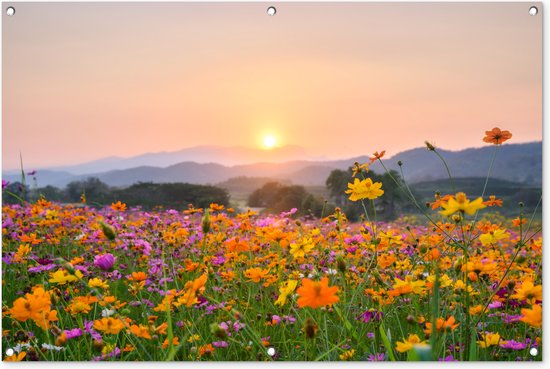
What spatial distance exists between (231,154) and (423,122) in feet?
2.48

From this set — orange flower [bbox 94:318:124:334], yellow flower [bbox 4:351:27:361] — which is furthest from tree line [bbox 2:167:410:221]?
orange flower [bbox 94:318:124:334]

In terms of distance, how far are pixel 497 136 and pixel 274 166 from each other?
2.72ft

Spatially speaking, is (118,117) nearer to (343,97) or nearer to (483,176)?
(343,97)

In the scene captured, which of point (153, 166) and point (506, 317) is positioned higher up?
point (153, 166)

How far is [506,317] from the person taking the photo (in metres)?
1.58

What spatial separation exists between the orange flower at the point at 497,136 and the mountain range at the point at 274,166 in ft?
0.50

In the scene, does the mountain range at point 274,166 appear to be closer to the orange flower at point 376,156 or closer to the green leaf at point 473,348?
the orange flower at point 376,156

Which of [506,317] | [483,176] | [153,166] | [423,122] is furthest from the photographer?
[153,166]

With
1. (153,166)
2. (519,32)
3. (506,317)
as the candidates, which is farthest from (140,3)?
(506,317)

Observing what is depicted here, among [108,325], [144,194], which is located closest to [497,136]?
[108,325]

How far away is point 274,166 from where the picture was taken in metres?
2.04

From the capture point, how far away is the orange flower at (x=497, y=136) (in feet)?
5.49

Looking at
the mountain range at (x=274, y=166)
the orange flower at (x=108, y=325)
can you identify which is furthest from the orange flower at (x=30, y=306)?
the mountain range at (x=274, y=166)

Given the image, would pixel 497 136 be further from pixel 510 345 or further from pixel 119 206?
pixel 119 206
